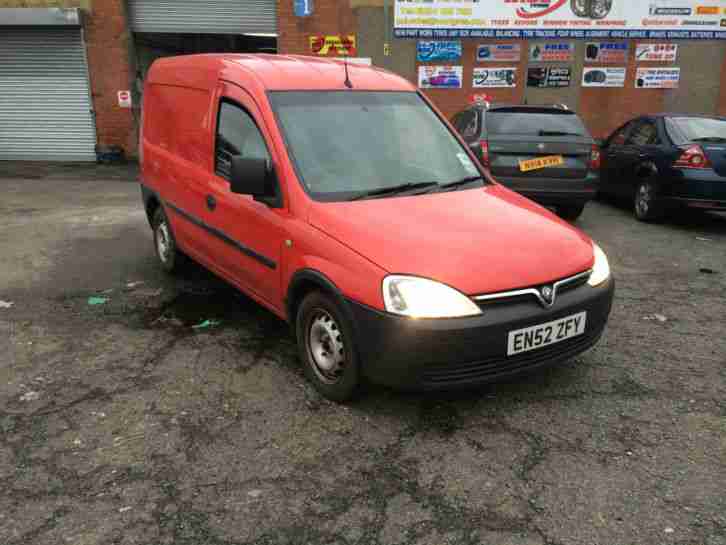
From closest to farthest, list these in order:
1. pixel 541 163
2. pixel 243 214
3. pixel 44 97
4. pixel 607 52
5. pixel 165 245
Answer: pixel 243 214
pixel 165 245
pixel 541 163
pixel 607 52
pixel 44 97

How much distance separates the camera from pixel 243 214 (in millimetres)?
4090

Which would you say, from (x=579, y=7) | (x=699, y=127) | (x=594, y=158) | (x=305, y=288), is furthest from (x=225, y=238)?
(x=579, y=7)

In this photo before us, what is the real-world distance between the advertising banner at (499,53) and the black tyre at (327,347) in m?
12.4

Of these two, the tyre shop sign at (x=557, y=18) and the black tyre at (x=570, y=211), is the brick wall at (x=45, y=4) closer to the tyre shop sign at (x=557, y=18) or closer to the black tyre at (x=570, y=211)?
the tyre shop sign at (x=557, y=18)

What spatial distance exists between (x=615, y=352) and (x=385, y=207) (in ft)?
6.55

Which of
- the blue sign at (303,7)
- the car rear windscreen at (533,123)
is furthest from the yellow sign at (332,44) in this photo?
the car rear windscreen at (533,123)

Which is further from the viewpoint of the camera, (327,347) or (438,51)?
(438,51)

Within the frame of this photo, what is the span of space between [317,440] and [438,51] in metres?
12.8

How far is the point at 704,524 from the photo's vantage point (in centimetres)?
259

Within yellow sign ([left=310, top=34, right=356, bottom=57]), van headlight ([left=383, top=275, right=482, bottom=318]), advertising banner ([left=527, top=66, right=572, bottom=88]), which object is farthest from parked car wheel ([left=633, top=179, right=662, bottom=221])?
yellow sign ([left=310, top=34, right=356, bottom=57])

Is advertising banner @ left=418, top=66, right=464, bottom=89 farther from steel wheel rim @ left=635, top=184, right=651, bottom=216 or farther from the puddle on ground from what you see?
the puddle on ground

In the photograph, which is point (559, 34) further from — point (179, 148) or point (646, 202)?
point (179, 148)

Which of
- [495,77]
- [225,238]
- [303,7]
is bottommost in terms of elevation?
[225,238]

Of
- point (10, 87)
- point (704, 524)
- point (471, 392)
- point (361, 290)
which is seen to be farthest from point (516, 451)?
point (10, 87)
